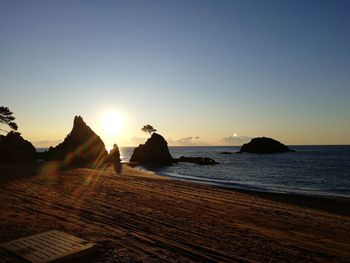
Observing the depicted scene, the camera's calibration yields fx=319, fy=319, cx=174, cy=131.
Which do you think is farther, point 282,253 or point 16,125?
point 16,125

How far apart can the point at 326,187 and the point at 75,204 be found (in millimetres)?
Answer: 32106

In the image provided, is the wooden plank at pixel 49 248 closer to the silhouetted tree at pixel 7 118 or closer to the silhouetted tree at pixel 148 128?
the silhouetted tree at pixel 7 118

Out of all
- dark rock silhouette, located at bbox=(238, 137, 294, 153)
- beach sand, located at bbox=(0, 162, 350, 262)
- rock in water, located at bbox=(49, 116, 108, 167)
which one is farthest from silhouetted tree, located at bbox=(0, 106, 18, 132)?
dark rock silhouette, located at bbox=(238, 137, 294, 153)

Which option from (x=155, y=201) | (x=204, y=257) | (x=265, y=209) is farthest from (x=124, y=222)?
(x=265, y=209)

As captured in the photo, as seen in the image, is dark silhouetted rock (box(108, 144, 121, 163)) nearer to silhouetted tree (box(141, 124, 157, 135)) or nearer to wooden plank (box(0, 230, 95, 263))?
silhouetted tree (box(141, 124, 157, 135))

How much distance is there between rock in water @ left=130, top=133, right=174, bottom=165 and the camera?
271 ft

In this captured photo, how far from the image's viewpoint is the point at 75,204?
579 inches

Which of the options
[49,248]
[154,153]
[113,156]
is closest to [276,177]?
[113,156]

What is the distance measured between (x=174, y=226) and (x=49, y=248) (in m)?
4.86

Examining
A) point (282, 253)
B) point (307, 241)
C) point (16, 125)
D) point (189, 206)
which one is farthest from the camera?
point (16, 125)

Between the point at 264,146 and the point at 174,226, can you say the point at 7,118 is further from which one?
the point at 264,146

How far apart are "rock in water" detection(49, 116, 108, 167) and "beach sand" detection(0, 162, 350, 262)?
150ft

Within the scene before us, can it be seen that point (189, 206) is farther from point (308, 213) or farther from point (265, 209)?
point (308, 213)

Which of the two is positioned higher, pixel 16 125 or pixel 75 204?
pixel 16 125
